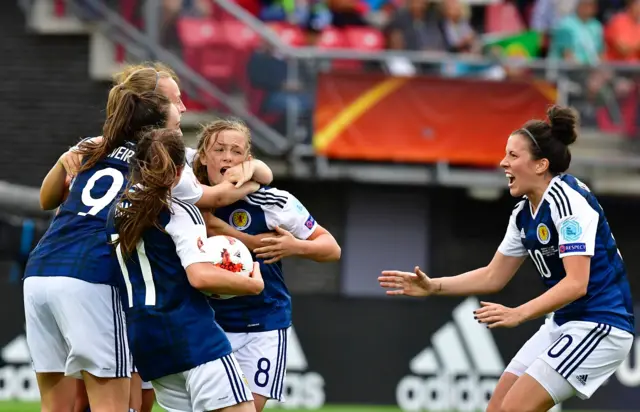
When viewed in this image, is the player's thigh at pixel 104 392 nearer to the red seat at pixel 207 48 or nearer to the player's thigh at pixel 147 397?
the player's thigh at pixel 147 397

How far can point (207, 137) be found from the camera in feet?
19.6

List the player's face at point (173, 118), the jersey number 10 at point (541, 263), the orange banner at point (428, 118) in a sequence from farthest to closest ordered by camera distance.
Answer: the orange banner at point (428, 118), the jersey number 10 at point (541, 263), the player's face at point (173, 118)

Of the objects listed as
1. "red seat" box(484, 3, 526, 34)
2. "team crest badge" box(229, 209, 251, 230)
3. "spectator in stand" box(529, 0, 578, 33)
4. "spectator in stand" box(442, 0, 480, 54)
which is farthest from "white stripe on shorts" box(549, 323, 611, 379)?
"red seat" box(484, 3, 526, 34)

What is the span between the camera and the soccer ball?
17.0 feet

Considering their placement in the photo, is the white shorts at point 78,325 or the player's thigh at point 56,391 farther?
the player's thigh at point 56,391

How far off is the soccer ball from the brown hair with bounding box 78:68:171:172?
0.71 metres

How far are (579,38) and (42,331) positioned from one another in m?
9.29

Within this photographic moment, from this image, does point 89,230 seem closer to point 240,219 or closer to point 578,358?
point 240,219

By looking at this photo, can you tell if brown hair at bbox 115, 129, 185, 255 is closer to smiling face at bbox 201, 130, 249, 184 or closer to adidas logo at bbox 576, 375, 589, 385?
smiling face at bbox 201, 130, 249, 184

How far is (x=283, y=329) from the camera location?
20.1 feet

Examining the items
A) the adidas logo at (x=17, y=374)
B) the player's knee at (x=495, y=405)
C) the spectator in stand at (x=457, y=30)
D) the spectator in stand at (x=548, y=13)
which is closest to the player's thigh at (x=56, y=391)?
the player's knee at (x=495, y=405)

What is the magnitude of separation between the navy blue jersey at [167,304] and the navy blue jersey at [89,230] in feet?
1.83

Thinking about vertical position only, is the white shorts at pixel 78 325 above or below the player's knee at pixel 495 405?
above

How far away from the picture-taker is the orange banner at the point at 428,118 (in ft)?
41.6
